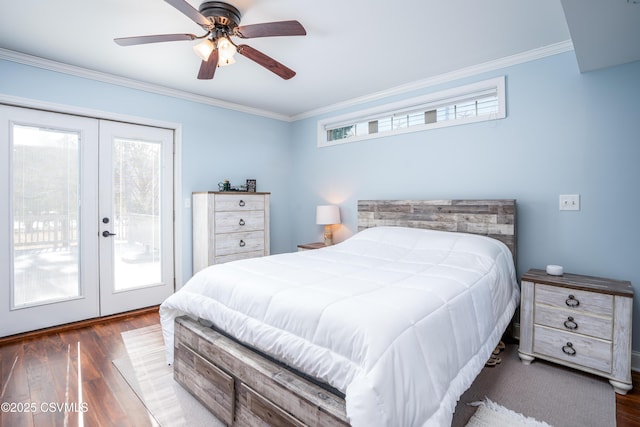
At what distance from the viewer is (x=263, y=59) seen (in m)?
2.28

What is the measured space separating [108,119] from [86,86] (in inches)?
12.9

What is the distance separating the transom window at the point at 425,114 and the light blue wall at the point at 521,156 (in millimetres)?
83

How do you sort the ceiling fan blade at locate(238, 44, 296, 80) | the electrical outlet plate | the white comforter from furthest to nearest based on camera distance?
1. the electrical outlet plate
2. the ceiling fan blade at locate(238, 44, 296, 80)
3. the white comforter

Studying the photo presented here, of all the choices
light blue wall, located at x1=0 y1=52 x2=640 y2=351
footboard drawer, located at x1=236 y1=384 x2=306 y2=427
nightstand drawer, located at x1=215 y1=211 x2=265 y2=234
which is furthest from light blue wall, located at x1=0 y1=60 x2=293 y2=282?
footboard drawer, located at x1=236 y1=384 x2=306 y2=427

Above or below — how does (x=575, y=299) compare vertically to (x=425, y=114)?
below

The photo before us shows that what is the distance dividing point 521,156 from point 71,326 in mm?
4293

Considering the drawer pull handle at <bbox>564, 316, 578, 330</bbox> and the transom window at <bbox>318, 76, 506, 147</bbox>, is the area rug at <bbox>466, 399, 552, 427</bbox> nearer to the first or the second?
the drawer pull handle at <bbox>564, 316, 578, 330</bbox>

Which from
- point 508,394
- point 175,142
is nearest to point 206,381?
point 508,394

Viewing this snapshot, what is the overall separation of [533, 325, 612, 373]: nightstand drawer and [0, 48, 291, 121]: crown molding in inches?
152

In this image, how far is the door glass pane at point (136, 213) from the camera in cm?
338

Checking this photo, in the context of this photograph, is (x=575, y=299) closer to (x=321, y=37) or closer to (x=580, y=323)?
(x=580, y=323)

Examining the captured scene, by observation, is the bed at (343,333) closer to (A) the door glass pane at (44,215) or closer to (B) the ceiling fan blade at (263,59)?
(B) the ceiling fan blade at (263,59)

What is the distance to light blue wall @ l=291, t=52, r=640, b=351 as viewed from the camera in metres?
2.31

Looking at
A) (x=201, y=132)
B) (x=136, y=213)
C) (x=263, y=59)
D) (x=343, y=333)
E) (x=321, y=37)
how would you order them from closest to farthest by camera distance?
(x=343, y=333)
(x=263, y=59)
(x=321, y=37)
(x=136, y=213)
(x=201, y=132)
